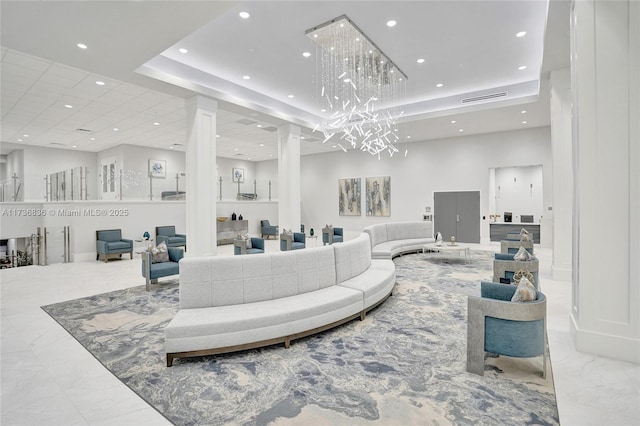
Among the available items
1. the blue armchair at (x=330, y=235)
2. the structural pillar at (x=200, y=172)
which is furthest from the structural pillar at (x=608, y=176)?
the blue armchair at (x=330, y=235)

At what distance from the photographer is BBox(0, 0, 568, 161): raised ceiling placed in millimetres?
5152

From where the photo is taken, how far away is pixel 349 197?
16250mm

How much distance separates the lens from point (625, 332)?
338 cm

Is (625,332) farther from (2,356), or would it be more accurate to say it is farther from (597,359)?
(2,356)

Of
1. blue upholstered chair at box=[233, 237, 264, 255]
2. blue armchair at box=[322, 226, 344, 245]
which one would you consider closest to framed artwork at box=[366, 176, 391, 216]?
blue armchair at box=[322, 226, 344, 245]

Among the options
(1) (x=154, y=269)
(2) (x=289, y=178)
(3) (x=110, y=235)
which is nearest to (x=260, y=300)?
(1) (x=154, y=269)

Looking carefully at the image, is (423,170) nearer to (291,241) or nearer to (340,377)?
(291,241)

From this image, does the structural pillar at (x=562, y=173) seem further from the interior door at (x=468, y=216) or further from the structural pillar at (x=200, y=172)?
the structural pillar at (x=200, y=172)

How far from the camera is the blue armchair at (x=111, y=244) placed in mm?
9305

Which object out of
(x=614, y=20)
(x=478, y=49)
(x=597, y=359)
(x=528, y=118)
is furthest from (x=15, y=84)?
(x=528, y=118)

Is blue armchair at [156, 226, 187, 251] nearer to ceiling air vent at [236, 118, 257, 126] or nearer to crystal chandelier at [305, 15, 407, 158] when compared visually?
ceiling air vent at [236, 118, 257, 126]

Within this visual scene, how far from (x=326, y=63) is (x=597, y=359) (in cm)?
701

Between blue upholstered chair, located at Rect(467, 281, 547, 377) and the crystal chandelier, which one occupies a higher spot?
the crystal chandelier

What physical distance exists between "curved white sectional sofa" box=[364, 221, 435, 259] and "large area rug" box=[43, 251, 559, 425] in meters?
3.80
